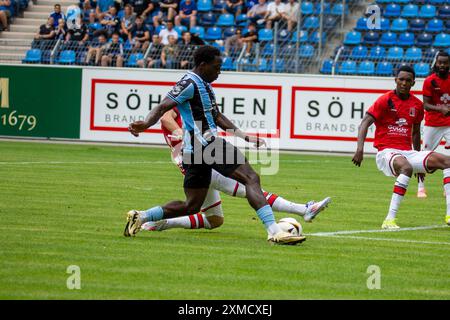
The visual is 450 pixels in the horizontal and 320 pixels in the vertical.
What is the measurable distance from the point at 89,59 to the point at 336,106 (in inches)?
299

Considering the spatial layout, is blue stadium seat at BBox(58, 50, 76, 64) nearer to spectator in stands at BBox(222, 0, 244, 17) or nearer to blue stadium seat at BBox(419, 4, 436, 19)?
spectator in stands at BBox(222, 0, 244, 17)

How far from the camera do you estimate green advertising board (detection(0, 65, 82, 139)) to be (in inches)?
1099

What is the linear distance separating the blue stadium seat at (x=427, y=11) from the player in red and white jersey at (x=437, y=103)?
12018 millimetres

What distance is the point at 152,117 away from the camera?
10.6 metres

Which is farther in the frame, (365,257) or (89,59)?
(89,59)

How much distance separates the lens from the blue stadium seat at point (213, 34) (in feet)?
100

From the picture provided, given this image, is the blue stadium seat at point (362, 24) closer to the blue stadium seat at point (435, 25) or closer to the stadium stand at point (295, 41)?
the stadium stand at point (295, 41)

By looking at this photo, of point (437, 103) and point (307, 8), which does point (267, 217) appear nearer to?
point (437, 103)

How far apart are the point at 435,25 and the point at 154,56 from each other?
8115 millimetres

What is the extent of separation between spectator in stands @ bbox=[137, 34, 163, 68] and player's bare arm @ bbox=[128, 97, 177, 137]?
1752 cm

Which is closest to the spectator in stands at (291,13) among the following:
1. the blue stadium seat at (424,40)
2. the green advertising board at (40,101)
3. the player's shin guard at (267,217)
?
the blue stadium seat at (424,40)
